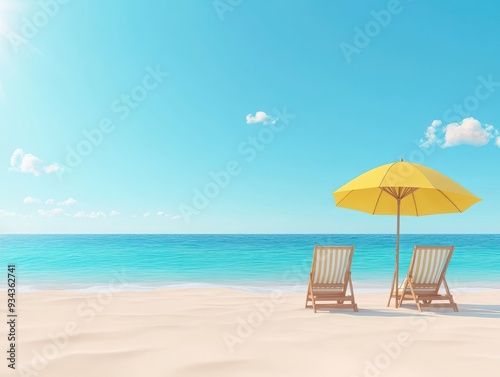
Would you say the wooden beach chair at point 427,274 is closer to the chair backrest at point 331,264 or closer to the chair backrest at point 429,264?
Result: the chair backrest at point 429,264

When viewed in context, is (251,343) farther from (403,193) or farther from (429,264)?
(403,193)

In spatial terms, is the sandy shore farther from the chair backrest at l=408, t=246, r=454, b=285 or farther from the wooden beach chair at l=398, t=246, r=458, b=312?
the chair backrest at l=408, t=246, r=454, b=285

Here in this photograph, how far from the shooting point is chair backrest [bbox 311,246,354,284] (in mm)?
5602

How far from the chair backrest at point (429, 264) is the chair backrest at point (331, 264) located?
91cm

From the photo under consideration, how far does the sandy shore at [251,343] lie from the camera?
9.79 ft

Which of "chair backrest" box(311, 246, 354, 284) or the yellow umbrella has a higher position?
the yellow umbrella

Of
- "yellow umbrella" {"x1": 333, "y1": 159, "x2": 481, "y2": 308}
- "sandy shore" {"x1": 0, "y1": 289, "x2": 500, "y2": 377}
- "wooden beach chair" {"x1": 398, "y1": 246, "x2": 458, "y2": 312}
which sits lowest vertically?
"sandy shore" {"x1": 0, "y1": 289, "x2": 500, "y2": 377}

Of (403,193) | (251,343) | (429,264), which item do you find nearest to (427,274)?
(429,264)

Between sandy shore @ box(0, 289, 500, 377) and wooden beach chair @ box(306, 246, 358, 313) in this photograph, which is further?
wooden beach chair @ box(306, 246, 358, 313)

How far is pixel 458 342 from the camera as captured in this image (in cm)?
369

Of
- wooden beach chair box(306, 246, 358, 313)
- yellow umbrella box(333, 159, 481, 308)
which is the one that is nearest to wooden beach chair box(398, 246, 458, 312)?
yellow umbrella box(333, 159, 481, 308)

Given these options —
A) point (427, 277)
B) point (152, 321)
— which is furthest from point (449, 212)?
point (152, 321)

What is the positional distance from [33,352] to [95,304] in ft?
9.64

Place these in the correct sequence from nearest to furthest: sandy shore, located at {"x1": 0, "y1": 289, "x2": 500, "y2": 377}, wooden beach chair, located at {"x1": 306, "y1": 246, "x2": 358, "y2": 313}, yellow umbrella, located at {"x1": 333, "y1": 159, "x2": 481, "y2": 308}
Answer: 1. sandy shore, located at {"x1": 0, "y1": 289, "x2": 500, "y2": 377}
2. yellow umbrella, located at {"x1": 333, "y1": 159, "x2": 481, "y2": 308}
3. wooden beach chair, located at {"x1": 306, "y1": 246, "x2": 358, "y2": 313}
